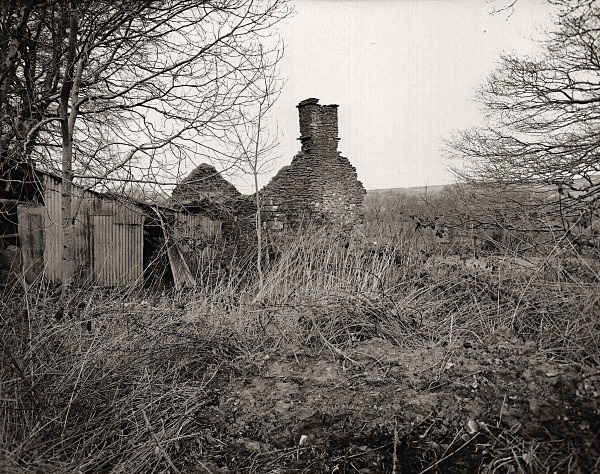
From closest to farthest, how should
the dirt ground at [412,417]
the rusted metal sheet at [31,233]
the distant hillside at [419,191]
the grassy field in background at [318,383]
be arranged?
the dirt ground at [412,417], the grassy field in background at [318,383], the rusted metal sheet at [31,233], the distant hillside at [419,191]

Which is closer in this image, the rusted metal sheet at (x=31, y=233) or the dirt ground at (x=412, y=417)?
the dirt ground at (x=412, y=417)

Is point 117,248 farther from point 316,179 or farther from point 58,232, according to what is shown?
point 316,179

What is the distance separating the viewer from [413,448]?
294 cm

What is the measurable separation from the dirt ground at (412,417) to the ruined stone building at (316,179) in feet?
45.9

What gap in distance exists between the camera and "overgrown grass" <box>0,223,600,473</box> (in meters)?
3.06

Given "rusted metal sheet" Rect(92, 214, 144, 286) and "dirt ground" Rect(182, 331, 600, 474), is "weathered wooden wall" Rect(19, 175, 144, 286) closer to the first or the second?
"rusted metal sheet" Rect(92, 214, 144, 286)

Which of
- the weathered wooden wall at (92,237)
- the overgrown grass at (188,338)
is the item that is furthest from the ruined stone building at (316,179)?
the overgrown grass at (188,338)

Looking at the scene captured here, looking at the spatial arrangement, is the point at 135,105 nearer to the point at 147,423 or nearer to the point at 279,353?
the point at 279,353

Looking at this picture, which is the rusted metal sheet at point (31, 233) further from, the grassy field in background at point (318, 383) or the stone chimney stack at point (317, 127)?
the stone chimney stack at point (317, 127)

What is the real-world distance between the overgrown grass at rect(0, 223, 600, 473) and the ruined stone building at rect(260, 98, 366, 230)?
1226 cm

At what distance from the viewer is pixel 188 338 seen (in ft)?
14.0

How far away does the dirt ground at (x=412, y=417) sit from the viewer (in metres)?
2.74

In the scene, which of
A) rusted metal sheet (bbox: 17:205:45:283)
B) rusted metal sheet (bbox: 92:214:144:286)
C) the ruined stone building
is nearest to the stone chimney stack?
the ruined stone building

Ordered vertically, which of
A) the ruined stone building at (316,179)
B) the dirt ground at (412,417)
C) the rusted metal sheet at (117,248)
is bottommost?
the dirt ground at (412,417)
